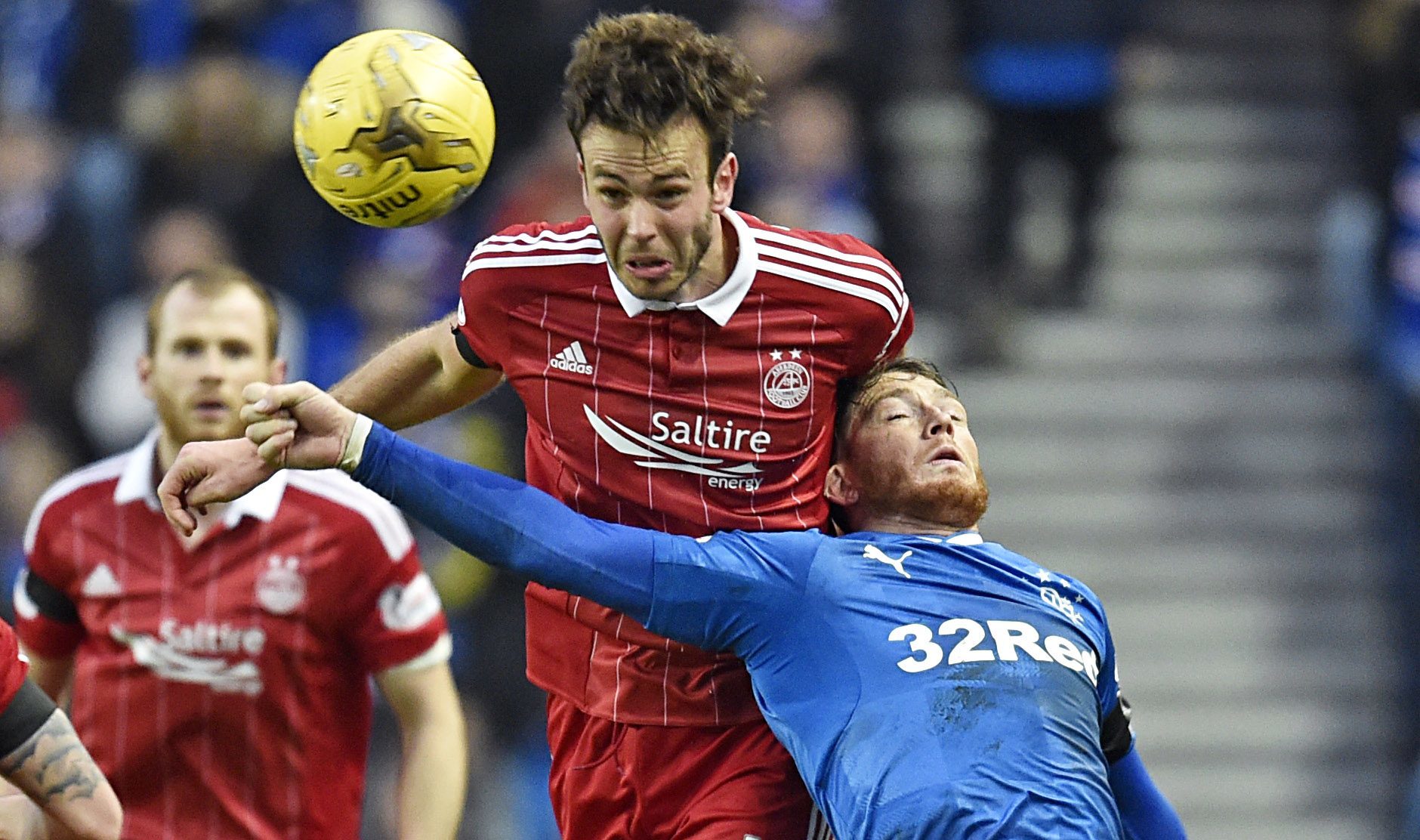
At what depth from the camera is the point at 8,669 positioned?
405 centimetres

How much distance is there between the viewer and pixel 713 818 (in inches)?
168

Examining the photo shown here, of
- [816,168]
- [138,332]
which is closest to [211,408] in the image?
[138,332]

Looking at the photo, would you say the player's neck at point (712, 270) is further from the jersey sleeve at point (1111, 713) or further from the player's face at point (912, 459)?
the jersey sleeve at point (1111, 713)

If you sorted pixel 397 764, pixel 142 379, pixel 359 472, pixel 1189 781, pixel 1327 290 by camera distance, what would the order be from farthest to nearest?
pixel 1327 290 → pixel 1189 781 → pixel 397 764 → pixel 142 379 → pixel 359 472

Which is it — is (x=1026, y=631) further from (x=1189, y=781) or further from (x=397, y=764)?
(x=1189, y=781)

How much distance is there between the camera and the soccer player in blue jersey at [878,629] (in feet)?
12.5

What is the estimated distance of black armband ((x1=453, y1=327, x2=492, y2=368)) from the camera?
456 cm

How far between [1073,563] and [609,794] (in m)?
5.69

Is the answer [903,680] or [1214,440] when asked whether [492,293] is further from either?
[1214,440]

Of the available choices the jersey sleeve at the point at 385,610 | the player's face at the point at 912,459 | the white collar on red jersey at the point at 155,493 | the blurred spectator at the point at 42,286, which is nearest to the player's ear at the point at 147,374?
the white collar on red jersey at the point at 155,493

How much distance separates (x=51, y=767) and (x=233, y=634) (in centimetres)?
96

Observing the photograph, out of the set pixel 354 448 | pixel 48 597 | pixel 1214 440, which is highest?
pixel 354 448

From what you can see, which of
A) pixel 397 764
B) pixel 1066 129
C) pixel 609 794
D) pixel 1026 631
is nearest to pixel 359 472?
pixel 609 794

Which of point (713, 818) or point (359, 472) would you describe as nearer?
point (359, 472)
